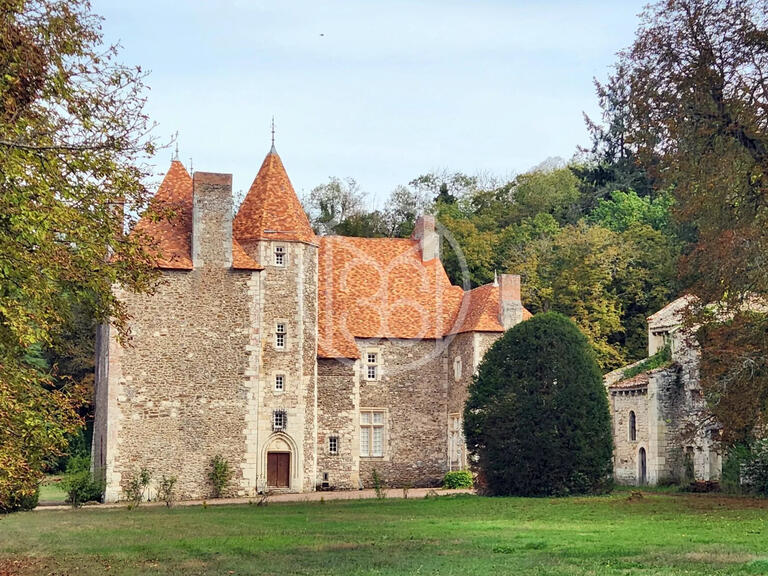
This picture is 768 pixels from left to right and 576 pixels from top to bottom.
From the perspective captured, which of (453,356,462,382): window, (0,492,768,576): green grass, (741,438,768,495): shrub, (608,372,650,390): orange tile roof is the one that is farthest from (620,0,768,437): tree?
(453,356,462,382): window


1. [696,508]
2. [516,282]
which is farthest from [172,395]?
[696,508]

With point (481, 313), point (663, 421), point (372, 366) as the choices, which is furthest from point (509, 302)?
point (663, 421)

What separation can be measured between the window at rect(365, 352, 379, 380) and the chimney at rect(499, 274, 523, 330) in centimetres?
548

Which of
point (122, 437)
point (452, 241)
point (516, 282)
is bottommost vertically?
point (122, 437)

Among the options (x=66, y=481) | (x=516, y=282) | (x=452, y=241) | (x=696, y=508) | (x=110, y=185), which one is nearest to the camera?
(x=110, y=185)

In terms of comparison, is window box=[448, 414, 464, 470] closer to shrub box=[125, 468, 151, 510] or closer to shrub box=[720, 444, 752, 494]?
shrub box=[720, 444, 752, 494]

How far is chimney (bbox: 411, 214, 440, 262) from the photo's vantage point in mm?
52875

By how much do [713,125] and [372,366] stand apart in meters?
25.1

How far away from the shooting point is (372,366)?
49406 mm

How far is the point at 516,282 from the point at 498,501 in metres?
15.9

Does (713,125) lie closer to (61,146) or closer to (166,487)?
(61,146)

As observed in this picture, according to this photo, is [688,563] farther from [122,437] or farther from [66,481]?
[122,437]

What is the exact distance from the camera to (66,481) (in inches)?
1462

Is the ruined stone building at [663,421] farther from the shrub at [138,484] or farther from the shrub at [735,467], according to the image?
the shrub at [138,484]
